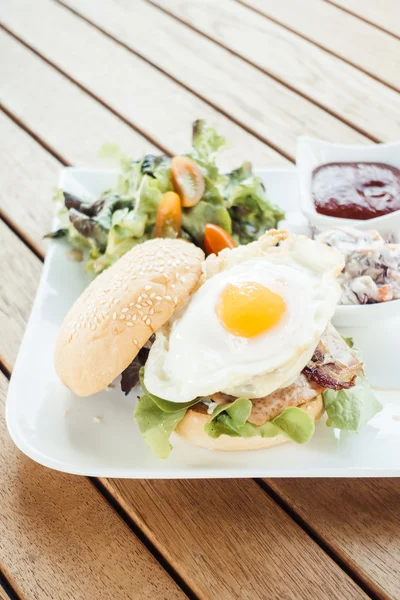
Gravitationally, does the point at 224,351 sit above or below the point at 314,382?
above

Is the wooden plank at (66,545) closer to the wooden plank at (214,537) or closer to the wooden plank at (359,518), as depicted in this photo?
the wooden plank at (214,537)

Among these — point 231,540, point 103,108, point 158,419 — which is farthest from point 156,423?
point 103,108

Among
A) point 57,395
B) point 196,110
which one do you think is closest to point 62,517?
point 57,395

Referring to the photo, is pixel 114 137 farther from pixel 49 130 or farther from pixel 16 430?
pixel 16 430

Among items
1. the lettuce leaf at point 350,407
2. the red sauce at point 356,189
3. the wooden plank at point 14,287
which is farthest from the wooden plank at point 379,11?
the lettuce leaf at point 350,407

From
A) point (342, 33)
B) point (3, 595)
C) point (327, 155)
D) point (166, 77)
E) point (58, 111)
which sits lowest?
point (3, 595)

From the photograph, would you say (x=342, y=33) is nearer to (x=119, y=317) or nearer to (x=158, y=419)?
(x=119, y=317)

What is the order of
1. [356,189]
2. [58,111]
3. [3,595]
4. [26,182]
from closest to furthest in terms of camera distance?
[3,595] → [356,189] → [26,182] → [58,111]

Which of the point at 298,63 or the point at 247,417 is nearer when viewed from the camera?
the point at 247,417
